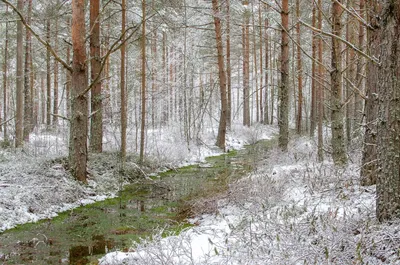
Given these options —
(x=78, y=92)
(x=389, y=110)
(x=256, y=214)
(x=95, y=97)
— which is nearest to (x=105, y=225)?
(x=256, y=214)

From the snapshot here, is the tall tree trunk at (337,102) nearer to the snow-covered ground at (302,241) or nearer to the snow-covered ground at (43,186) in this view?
the snow-covered ground at (302,241)

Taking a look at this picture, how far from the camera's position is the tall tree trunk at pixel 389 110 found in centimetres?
354

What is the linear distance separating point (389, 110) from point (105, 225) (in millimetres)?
4779

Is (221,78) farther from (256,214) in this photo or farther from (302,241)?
(302,241)

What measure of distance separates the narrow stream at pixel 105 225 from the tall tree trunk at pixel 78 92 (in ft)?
4.17

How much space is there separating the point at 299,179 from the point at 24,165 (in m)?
6.22

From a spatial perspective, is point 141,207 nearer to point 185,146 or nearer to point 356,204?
point 356,204

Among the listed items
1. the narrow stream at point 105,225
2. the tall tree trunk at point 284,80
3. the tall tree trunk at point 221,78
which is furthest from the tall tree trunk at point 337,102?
the tall tree trunk at point 221,78

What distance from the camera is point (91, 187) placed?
8609mm

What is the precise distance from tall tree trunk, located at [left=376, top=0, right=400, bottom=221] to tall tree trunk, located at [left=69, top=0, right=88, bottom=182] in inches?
251

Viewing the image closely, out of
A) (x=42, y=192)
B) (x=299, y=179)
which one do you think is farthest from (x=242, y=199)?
(x=42, y=192)

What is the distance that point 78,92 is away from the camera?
8.27m

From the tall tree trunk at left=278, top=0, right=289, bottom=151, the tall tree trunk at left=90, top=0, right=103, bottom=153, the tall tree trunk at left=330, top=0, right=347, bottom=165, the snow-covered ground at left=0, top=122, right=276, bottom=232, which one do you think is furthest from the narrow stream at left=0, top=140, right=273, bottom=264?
the tall tree trunk at left=278, top=0, right=289, bottom=151

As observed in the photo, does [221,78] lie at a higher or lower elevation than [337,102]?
higher
